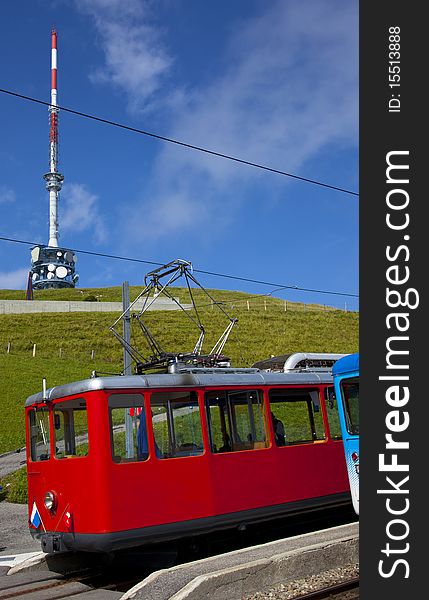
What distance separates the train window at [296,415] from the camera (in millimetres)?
10984

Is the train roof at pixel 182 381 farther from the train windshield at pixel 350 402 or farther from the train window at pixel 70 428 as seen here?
the train windshield at pixel 350 402

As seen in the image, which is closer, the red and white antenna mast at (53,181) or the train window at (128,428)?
the train window at (128,428)

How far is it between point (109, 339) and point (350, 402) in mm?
43176

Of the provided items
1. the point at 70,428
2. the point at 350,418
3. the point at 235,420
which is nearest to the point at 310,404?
the point at 350,418

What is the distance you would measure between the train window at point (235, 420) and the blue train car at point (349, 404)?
1202 millimetres

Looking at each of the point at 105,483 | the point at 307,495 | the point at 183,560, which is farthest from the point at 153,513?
the point at 307,495

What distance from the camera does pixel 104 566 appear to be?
10.2m

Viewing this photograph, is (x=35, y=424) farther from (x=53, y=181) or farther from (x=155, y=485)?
(x=53, y=181)

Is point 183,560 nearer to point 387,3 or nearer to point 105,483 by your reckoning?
point 105,483

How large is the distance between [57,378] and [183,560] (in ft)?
93.9

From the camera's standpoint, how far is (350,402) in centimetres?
1029

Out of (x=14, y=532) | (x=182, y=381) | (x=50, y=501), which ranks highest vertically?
(x=182, y=381)

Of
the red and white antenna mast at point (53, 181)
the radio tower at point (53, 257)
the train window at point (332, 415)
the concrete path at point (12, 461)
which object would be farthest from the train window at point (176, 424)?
the radio tower at point (53, 257)

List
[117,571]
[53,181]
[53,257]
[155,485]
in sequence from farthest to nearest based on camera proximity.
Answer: [53,257] < [53,181] < [117,571] < [155,485]
